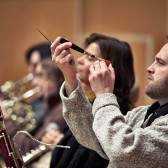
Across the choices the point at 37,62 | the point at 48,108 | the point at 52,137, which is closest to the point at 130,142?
the point at 52,137

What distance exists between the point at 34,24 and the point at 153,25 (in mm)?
1282

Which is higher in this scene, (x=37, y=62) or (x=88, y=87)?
(x=88, y=87)

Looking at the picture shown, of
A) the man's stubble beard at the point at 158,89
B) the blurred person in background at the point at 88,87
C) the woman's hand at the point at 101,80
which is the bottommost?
the blurred person in background at the point at 88,87

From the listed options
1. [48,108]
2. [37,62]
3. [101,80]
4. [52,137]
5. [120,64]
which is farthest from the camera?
[37,62]

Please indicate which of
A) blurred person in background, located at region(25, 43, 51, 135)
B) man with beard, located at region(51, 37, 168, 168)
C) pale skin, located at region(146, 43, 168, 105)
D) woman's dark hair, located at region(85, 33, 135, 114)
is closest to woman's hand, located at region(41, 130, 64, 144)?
blurred person in background, located at region(25, 43, 51, 135)

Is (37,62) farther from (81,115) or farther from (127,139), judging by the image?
(127,139)

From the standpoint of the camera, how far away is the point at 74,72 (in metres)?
1.49

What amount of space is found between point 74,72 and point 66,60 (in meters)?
0.05

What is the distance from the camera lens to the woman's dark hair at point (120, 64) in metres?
1.98

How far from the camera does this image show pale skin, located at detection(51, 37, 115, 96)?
1.40 meters

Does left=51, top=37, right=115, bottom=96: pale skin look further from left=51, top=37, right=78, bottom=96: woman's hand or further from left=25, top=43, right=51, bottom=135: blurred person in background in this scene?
left=25, top=43, right=51, bottom=135: blurred person in background

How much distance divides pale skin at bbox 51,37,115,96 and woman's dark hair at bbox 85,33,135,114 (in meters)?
0.49

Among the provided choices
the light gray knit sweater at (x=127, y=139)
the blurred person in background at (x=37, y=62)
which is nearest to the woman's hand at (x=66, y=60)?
the light gray knit sweater at (x=127, y=139)

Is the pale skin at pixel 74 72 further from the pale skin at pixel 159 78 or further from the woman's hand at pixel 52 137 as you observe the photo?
the woman's hand at pixel 52 137
